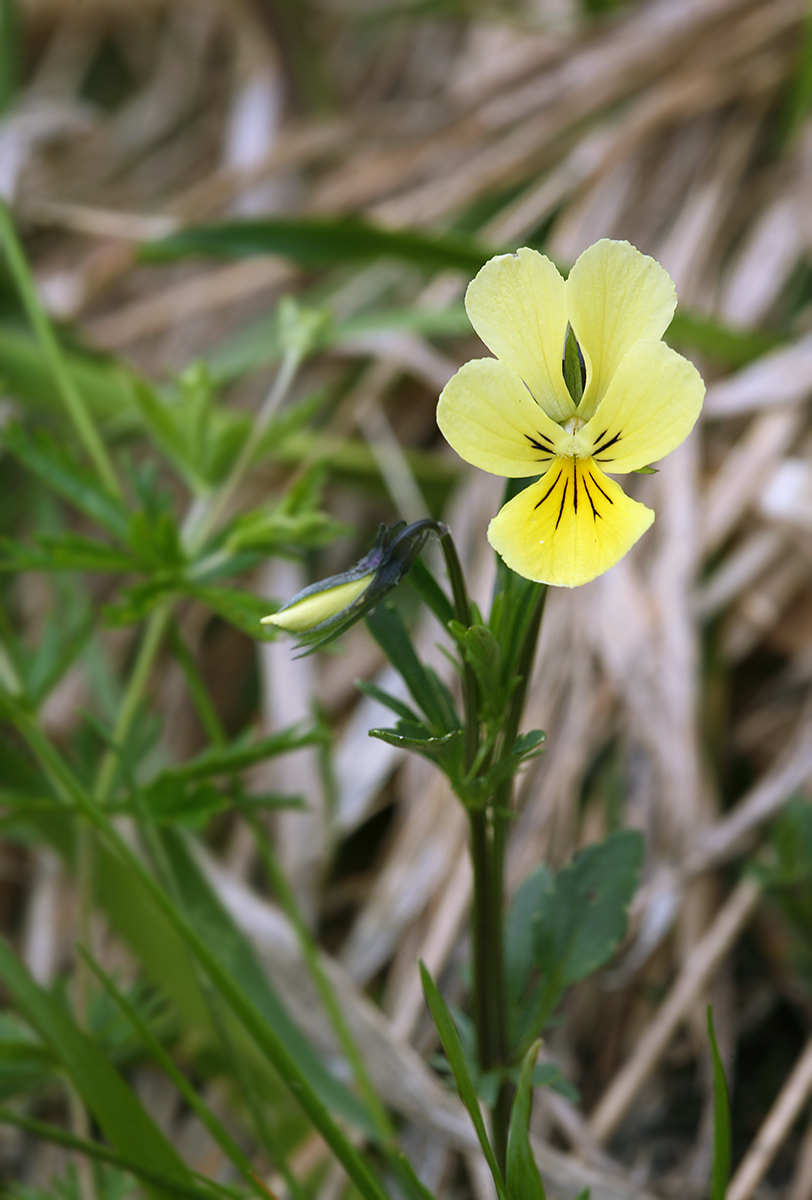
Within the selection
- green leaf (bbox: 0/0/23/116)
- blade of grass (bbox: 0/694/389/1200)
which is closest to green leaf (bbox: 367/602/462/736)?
blade of grass (bbox: 0/694/389/1200)

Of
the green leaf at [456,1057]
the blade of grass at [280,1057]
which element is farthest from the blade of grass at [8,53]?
the green leaf at [456,1057]

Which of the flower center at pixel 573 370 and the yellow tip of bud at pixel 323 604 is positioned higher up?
the flower center at pixel 573 370

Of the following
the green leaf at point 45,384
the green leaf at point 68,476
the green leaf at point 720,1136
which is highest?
the green leaf at point 45,384

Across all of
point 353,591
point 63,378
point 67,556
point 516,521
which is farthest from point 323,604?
point 63,378

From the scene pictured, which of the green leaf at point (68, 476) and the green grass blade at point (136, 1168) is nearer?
the green grass blade at point (136, 1168)

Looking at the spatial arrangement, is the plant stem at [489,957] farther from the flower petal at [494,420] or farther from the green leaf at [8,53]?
the green leaf at [8,53]

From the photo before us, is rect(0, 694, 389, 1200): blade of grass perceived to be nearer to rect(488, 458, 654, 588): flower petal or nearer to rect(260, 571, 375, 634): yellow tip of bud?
rect(260, 571, 375, 634): yellow tip of bud

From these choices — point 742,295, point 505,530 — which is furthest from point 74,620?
point 742,295

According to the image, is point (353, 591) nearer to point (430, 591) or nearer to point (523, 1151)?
point (430, 591)
